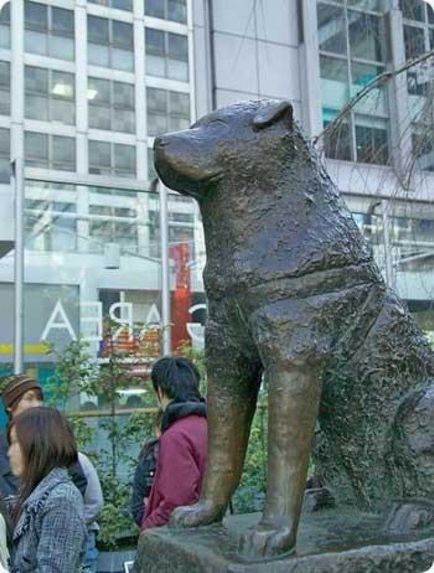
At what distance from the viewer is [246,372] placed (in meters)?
1.65

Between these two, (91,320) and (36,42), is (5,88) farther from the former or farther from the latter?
(91,320)

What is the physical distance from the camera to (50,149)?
10.6 metres

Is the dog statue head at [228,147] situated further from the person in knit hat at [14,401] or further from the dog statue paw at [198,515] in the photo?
the person in knit hat at [14,401]

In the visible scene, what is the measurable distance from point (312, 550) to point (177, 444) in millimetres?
1402

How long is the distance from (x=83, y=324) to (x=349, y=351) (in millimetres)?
4634

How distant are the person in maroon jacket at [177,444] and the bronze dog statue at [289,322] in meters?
1.04

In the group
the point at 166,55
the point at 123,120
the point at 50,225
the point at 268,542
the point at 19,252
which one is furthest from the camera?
the point at 123,120

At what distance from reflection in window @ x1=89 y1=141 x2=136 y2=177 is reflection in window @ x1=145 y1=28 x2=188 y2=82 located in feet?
3.78

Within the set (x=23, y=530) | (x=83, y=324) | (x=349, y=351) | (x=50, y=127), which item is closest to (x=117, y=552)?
(x=83, y=324)

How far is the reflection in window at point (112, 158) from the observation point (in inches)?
420

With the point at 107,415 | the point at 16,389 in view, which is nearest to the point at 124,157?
the point at 107,415

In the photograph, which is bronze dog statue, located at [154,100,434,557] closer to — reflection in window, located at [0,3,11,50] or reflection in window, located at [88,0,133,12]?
reflection in window, located at [0,3,11,50]

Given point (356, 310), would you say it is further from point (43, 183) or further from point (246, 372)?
point (43, 183)

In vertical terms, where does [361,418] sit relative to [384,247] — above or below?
below
